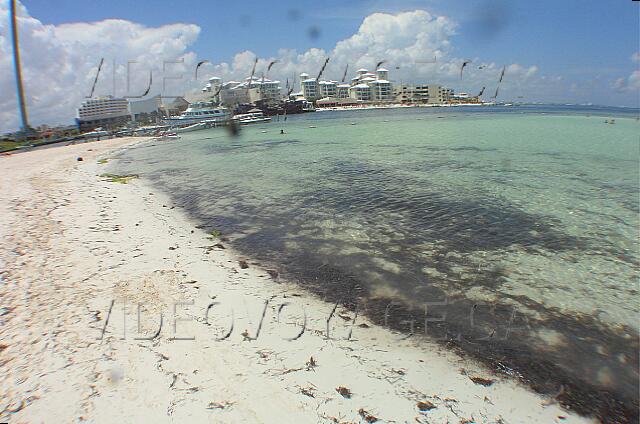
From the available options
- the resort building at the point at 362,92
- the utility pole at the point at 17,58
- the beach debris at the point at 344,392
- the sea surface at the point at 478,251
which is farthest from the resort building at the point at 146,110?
the beach debris at the point at 344,392

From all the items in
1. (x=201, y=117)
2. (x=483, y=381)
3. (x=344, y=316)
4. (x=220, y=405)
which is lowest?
(x=483, y=381)

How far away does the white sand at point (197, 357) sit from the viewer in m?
4.49

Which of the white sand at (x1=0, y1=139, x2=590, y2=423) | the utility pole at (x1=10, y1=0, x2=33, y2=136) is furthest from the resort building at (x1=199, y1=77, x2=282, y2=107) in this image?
the white sand at (x1=0, y1=139, x2=590, y2=423)

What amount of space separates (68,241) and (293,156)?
2375 centimetres

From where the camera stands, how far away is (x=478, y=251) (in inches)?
394

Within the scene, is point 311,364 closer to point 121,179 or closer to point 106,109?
point 121,179

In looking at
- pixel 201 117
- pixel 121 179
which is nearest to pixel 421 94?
pixel 201 117

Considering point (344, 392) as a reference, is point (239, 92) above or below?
above

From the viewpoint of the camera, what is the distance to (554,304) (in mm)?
7355

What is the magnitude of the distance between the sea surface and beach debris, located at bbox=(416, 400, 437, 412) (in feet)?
5.27

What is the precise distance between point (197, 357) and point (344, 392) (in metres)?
2.39

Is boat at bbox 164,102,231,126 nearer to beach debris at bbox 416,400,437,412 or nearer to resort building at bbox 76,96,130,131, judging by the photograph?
resort building at bbox 76,96,130,131

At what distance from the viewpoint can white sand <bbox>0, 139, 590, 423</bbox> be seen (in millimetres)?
4488

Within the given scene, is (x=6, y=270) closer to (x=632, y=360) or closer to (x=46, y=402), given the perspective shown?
(x=46, y=402)
